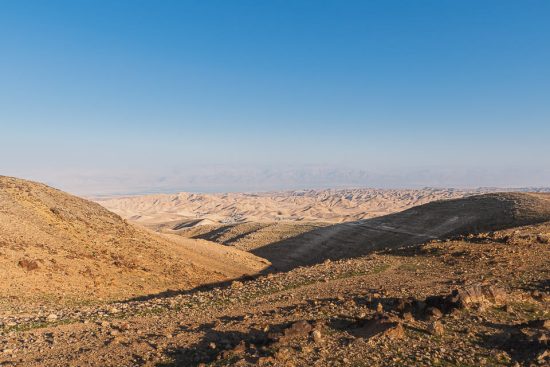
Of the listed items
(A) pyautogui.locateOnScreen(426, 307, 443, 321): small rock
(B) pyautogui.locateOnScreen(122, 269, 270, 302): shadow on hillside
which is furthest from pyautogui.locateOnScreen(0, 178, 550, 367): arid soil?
(B) pyautogui.locateOnScreen(122, 269, 270, 302): shadow on hillside

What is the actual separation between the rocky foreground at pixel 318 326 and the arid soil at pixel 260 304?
47 millimetres

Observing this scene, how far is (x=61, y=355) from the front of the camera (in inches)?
402

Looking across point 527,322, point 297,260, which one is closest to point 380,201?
point 297,260

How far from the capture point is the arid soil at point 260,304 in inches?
384

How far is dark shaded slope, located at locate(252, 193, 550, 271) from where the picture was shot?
3759cm

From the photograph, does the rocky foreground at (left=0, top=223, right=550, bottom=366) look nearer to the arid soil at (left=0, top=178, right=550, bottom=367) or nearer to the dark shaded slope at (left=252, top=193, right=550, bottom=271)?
the arid soil at (left=0, top=178, right=550, bottom=367)

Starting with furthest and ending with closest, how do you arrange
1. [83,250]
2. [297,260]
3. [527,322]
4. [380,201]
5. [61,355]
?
[380,201]
[297,260]
[83,250]
[527,322]
[61,355]

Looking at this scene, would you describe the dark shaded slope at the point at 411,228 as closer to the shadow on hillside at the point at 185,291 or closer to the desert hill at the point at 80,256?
the desert hill at the point at 80,256

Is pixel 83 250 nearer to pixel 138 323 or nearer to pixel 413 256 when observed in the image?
pixel 138 323

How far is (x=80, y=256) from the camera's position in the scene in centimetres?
2423

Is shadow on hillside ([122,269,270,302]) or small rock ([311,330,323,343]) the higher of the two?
small rock ([311,330,323,343])

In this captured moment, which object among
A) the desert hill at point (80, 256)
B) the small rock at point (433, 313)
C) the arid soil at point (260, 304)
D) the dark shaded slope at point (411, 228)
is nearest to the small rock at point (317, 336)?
the arid soil at point (260, 304)

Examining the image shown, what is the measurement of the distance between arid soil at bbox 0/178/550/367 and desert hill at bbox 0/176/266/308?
0.12 m

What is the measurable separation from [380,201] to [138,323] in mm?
A: 196265
